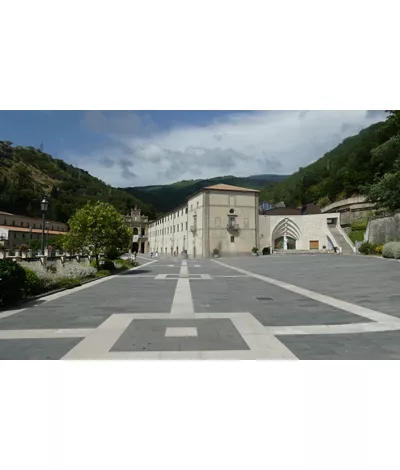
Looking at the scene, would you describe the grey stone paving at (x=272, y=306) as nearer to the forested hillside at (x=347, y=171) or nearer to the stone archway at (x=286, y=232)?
the forested hillside at (x=347, y=171)

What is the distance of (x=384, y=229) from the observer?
3250 centimetres

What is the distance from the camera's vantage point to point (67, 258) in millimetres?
21938

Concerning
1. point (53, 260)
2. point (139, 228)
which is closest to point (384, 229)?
point (53, 260)

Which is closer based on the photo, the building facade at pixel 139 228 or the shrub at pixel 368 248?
the shrub at pixel 368 248

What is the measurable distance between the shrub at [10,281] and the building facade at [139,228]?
80.3 meters

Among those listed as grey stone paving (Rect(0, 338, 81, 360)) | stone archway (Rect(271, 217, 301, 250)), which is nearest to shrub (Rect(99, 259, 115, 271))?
grey stone paving (Rect(0, 338, 81, 360))

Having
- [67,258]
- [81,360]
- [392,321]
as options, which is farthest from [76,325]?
[67,258]

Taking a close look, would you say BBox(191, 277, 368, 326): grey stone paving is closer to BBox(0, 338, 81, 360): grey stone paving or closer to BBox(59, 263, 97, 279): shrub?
BBox(0, 338, 81, 360): grey stone paving

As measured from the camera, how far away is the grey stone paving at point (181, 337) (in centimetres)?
572

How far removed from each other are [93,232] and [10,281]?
12229 millimetres

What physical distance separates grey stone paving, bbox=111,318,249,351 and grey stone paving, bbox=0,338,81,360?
32.3 inches

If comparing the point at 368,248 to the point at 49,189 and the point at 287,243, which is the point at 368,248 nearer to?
the point at 287,243

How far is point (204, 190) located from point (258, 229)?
10.8m

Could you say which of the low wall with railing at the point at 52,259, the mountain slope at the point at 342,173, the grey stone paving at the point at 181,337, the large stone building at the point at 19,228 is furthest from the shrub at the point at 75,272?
the large stone building at the point at 19,228
